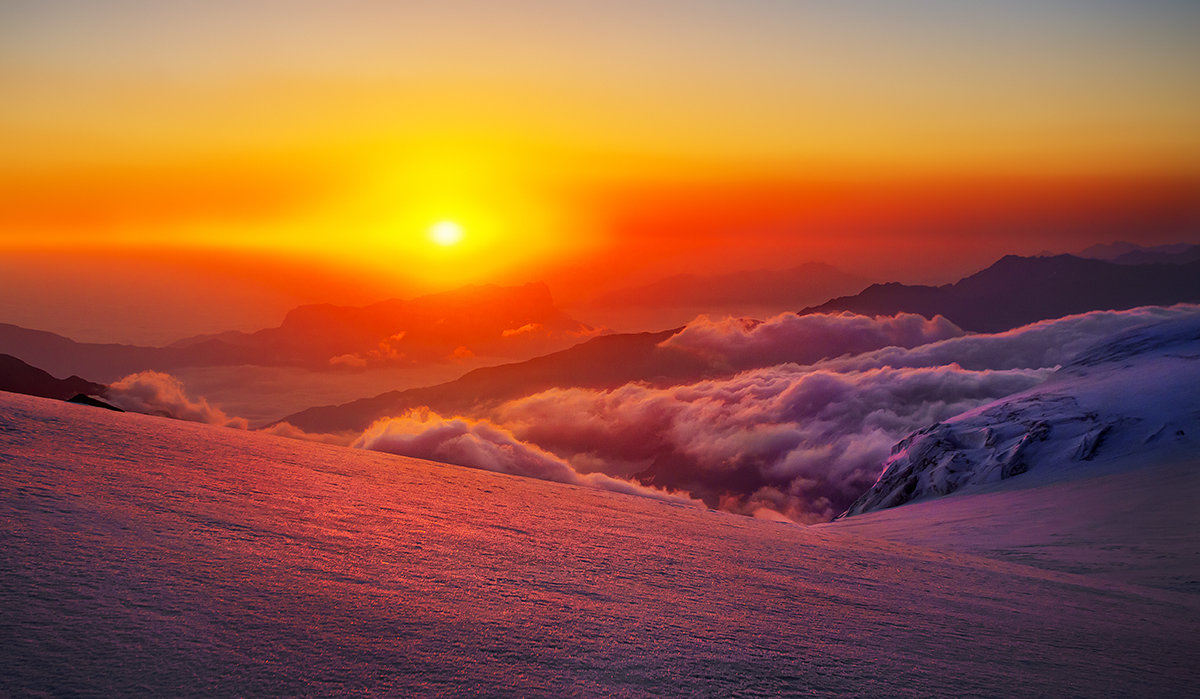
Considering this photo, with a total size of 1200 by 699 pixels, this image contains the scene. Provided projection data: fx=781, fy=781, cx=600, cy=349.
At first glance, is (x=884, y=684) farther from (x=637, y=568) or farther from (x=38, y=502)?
(x=38, y=502)

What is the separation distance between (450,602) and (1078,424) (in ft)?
177

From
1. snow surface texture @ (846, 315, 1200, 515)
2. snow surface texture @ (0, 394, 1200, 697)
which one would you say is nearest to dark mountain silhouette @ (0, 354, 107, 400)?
snow surface texture @ (846, 315, 1200, 515)

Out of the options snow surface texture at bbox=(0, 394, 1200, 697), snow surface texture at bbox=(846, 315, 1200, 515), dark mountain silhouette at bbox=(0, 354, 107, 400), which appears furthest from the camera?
dark mountain silhouette at bbox=(0, 354, 107, 400)

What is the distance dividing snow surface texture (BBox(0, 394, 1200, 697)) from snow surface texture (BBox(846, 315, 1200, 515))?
36902 mm

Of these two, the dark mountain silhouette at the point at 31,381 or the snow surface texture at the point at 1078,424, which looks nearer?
the snow surface texture at the point at 1078,424

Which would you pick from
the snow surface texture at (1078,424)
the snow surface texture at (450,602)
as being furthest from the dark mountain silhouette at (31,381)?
the snow surface texture at (450,602)

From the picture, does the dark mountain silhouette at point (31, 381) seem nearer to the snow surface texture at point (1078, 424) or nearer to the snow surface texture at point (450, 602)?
the snow surface texture at point (1078, 424)

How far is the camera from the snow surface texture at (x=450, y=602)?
5129mm

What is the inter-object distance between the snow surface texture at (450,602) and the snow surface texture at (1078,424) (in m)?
36.9

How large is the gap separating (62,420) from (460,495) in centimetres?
669

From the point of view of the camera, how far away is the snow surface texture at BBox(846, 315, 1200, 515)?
44.1 meters

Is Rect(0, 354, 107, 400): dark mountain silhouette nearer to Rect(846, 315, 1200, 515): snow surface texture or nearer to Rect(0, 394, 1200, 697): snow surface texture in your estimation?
Rect(846, 315, 1200, 515): snow surface texture

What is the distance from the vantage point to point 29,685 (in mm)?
4410

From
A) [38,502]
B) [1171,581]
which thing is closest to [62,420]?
[38,502]
